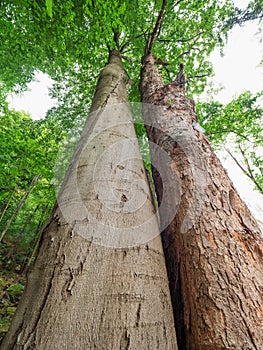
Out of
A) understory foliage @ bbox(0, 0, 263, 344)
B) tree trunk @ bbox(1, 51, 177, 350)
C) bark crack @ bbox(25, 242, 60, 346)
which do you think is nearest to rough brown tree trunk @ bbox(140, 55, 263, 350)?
tree trunk @ bbox(1, 51, 177, 350)

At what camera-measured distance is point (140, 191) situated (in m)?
1.23

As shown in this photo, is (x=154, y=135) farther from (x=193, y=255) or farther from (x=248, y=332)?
(x=248, y=332)

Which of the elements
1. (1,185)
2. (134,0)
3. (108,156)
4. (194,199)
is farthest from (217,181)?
(1,185)

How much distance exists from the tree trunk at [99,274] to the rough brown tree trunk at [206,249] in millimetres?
117

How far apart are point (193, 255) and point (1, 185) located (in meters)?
5.74

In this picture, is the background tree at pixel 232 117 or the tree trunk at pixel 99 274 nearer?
the tree trunk at pixel 99 274

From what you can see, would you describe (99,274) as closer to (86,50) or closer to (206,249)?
(206,249)

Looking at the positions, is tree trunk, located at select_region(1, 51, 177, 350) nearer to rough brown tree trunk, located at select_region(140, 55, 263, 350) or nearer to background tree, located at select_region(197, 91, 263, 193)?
rough brown tree trunk, located at select_region(140, 55, 263, 350)

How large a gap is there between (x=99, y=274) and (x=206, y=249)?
506 millimetres

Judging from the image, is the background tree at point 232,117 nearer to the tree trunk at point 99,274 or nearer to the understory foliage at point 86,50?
the understory foliage at point 86,50

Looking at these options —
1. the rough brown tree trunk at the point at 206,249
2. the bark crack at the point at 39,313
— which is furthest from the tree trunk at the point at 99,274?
the rough brown tree trunk at the point at 206,249

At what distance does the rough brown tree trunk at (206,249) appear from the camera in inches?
28.7

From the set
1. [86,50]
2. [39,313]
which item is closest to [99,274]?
[39,313]

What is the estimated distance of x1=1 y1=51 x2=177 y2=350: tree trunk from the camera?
25.5 inches
